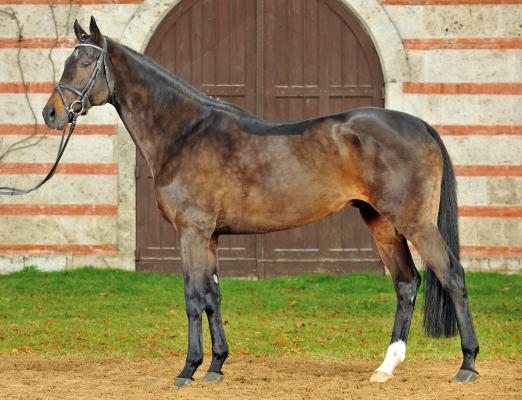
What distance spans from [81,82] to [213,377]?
247cm

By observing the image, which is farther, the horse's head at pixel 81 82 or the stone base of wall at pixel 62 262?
the stone base of wall at pixel 62 262

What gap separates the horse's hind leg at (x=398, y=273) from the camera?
7.92 metres

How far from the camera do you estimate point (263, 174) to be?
776 cm

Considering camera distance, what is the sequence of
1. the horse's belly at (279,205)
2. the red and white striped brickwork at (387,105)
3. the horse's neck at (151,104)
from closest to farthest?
the horse's belly at (279,205)
the horse's neck at (151,104)
the red and white striped brickwork at (387,105)

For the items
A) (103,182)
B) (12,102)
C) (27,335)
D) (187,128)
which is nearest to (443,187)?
(187,128)

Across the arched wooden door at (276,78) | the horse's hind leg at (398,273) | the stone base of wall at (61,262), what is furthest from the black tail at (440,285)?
the stone base of wall at (61,262)

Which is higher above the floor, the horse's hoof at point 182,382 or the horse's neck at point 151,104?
the horse's neck at point 151,104

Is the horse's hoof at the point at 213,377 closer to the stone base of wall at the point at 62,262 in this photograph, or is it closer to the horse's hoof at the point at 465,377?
the horse's hoof at the point at 465,377

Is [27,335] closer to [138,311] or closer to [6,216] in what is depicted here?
[138,311]

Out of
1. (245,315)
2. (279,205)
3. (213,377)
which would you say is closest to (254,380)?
(213,377)

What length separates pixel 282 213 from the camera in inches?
307

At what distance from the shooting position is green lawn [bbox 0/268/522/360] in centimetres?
949

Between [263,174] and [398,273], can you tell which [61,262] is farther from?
[398,273]

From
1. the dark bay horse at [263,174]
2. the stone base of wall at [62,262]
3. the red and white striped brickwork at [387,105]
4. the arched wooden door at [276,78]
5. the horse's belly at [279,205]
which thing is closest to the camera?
the dark bay horse at [263,174]
